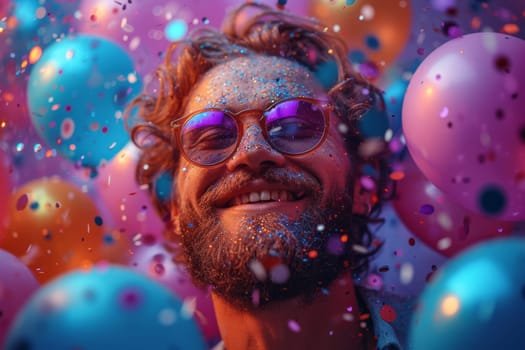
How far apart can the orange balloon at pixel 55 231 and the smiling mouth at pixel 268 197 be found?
380 millimetres

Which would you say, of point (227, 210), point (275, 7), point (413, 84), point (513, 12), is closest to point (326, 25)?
point (275, 7)

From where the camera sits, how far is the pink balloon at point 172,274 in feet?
5.11

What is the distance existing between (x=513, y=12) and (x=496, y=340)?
81cm

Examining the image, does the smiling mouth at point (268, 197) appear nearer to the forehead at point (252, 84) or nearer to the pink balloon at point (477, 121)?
the forehead at point (252, 84)

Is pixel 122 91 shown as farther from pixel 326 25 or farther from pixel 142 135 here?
pixel 326 25

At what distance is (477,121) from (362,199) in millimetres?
507

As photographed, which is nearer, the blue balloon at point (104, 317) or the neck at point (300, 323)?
the blue balloon at point (104, 317)

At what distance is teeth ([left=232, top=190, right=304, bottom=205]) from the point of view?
139cm

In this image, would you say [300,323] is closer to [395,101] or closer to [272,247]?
[272,247]

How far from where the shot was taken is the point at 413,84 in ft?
4.39

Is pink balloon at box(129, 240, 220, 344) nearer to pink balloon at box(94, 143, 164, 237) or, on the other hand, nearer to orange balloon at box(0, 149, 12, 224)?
pink balloon at box(94, 143, 164, 237)

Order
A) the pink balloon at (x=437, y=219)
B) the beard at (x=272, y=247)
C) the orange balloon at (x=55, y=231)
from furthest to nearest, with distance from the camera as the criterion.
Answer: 1. the orange balloon at (x=55, y=231)
2. the pink balloon at (x=437, y=219)
3. the beard at (x=272, y=247)

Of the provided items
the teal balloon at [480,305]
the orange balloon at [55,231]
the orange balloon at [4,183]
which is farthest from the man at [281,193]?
the orange balloon at [4,183]

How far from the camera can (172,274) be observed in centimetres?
169
